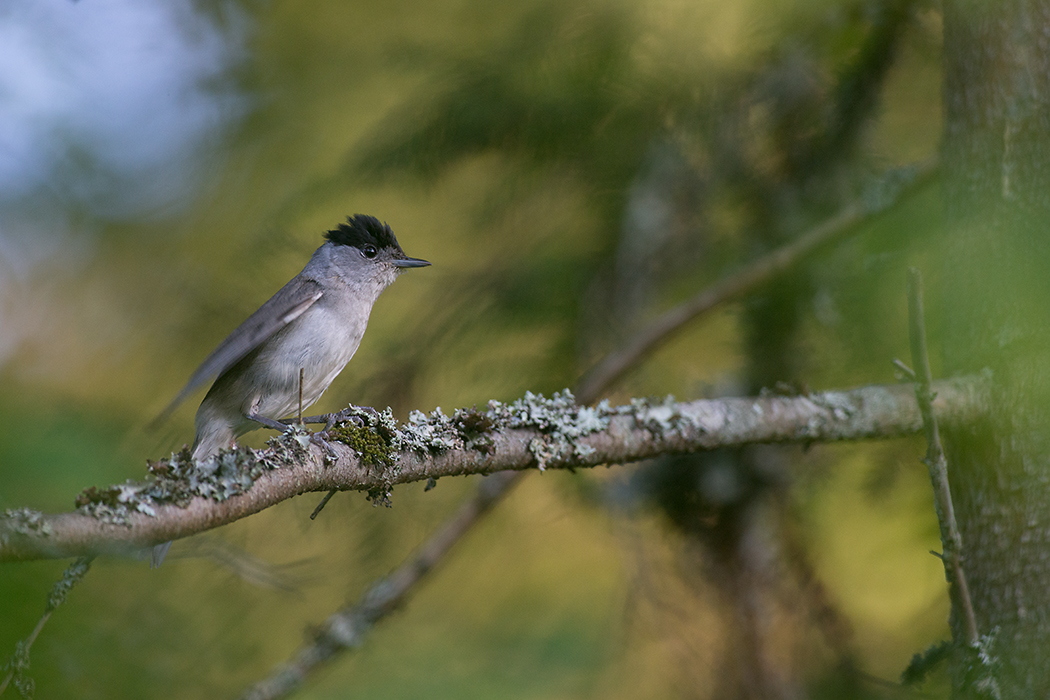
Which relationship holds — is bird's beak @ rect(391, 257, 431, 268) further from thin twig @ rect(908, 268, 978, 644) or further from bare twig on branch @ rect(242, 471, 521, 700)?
thin twig @ rect(908, 268, 978, 644)

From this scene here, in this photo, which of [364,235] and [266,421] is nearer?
[266,421]

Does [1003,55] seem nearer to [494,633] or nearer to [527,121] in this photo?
[527,121]

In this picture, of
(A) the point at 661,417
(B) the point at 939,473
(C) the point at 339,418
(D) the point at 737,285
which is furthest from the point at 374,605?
(B) the point at 939,473

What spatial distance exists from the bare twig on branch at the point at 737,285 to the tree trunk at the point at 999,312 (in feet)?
1.28

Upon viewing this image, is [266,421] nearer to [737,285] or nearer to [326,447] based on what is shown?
[326,447]

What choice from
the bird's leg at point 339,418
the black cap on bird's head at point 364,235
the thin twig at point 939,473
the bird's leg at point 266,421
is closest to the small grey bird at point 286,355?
the bird's leg at point 266,421

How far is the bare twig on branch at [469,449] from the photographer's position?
1.13 meters

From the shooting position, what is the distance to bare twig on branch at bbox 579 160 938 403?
96.4 inches

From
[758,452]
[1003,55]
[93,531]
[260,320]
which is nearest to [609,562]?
[758,452]

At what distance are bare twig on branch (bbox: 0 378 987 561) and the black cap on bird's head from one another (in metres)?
1.36

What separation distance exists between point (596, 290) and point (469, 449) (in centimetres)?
136

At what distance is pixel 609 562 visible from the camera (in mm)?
3396

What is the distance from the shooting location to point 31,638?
0.71 m

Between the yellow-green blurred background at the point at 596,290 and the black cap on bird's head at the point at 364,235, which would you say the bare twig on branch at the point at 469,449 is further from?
the black cap on bird's head at the point at 364,235
